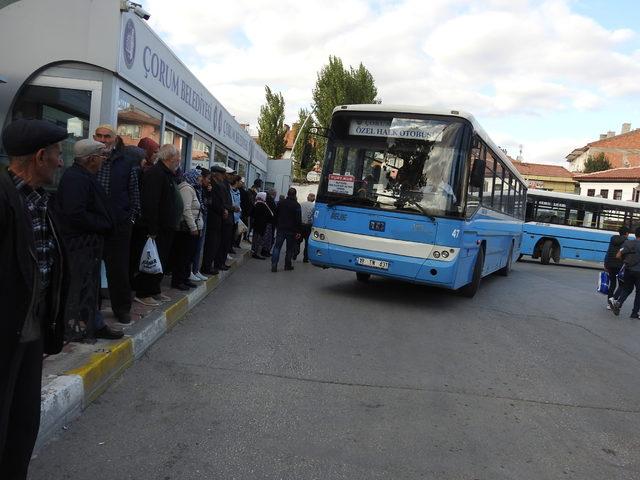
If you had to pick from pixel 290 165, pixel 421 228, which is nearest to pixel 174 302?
pixel 421 228

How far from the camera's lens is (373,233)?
8.91 metres

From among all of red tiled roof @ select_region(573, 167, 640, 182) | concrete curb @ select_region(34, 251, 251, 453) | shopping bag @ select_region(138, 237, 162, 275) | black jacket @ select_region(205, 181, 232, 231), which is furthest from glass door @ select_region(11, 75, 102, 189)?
red tiled roof @ select_region(573, 167, 640, 182)

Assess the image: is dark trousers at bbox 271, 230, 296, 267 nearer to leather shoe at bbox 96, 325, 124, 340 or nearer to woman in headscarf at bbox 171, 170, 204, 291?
woman in headscarf at bbox 171, 170, 204, 291

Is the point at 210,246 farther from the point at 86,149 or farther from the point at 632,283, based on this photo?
the point at 632,283

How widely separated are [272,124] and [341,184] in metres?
45.6

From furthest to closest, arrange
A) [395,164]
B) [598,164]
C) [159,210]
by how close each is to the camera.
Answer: [598,164], [395,164], [159,210]

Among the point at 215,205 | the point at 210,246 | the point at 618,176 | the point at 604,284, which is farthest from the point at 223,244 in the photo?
the point at 618,176

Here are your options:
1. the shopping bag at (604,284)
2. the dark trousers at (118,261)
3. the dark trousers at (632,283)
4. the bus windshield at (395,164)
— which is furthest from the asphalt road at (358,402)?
the shopping bag at (604,284)

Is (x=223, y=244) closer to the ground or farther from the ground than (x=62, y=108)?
closer to the ground

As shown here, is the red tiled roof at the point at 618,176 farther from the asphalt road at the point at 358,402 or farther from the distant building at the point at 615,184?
the asphalt road at the point at 358,402

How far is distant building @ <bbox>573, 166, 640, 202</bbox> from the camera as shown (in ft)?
160

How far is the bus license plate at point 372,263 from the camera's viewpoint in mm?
8835

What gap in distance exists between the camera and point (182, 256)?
7.70 metres

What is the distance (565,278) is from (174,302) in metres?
13.7
